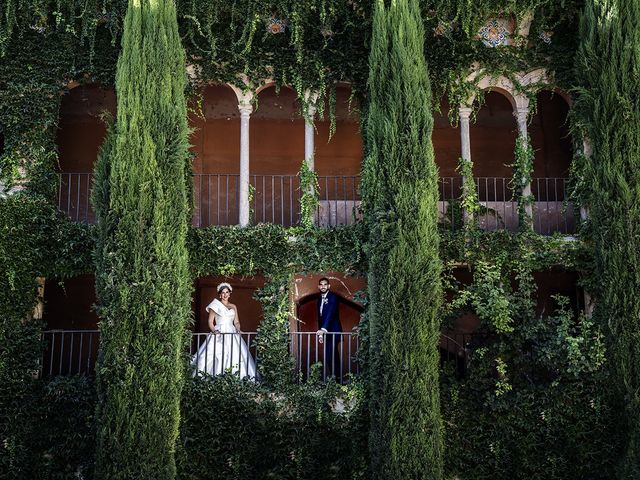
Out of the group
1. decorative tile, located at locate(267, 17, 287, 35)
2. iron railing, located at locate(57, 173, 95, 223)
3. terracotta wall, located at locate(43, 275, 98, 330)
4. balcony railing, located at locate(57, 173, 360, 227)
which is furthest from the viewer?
terracotta wall, located at locate(43, 275, 98, 330)

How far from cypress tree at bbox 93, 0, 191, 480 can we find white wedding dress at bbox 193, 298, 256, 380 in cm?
108

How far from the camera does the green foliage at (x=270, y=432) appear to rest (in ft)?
37.3

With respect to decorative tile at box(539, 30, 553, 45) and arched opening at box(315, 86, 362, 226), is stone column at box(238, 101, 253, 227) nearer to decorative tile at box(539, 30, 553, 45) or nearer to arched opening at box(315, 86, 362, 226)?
arched opening at box(315, 86, 362, 226)

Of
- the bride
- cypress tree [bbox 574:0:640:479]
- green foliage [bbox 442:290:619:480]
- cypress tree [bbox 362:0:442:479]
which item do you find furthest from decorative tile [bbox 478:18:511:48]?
the bride

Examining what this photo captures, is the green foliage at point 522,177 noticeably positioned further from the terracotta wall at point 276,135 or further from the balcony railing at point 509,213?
the terracotta wall at point 276,135

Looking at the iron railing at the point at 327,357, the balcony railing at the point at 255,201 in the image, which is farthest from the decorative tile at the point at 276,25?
the iron railing at the point at 327,357

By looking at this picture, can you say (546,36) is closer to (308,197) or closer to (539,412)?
(308,197)

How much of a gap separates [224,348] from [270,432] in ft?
4.34

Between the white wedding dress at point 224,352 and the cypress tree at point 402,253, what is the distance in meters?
1.94

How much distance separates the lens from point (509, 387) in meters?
11.4

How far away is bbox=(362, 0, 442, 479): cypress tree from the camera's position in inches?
414

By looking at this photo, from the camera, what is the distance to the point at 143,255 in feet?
34.4

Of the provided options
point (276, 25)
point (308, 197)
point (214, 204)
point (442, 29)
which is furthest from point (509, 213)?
point (214, 204)

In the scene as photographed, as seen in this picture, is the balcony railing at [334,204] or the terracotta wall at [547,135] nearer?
the balcony railing at [334,204]
